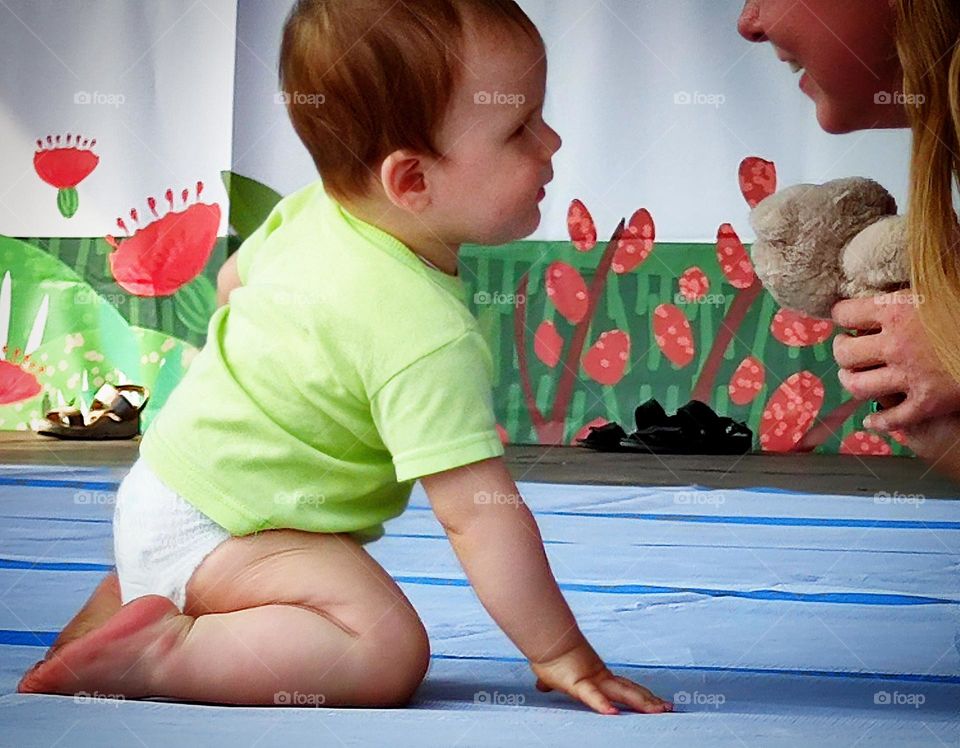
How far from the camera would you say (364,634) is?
1058 mm

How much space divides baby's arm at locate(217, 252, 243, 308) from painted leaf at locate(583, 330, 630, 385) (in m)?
0.41

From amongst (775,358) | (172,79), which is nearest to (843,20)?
(775,358)

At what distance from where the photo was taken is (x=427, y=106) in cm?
104

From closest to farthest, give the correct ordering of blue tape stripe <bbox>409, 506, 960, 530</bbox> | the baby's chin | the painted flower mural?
the baby's chin, the painted flower mural, blue tape stripe <bbox>409, 506, 960, 530</bbox>

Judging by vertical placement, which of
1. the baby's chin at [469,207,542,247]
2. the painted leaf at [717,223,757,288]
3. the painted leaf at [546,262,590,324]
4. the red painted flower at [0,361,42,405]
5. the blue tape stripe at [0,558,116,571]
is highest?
the baby's chin at [469,207,542,247]

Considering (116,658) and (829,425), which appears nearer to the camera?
(116,658)

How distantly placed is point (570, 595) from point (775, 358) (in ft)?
1.29

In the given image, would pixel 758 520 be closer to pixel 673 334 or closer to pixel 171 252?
pixel 673 334

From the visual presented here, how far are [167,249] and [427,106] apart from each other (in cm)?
47

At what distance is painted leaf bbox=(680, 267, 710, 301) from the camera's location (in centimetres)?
148

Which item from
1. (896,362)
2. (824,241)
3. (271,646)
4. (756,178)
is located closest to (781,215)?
(824,241)

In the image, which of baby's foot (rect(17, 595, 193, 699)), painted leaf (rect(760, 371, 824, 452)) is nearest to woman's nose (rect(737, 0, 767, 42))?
painted leaf (rect(760, 371, 824, 452))

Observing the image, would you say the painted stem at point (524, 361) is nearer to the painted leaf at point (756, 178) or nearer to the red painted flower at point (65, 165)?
the painted leaf at point (756, 178)

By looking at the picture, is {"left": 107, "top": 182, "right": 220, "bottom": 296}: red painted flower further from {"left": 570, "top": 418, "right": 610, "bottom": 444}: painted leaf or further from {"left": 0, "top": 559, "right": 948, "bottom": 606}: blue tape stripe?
{"left": 570, "top": 418, "right": 610, "bottom": 444}: painted leaf
